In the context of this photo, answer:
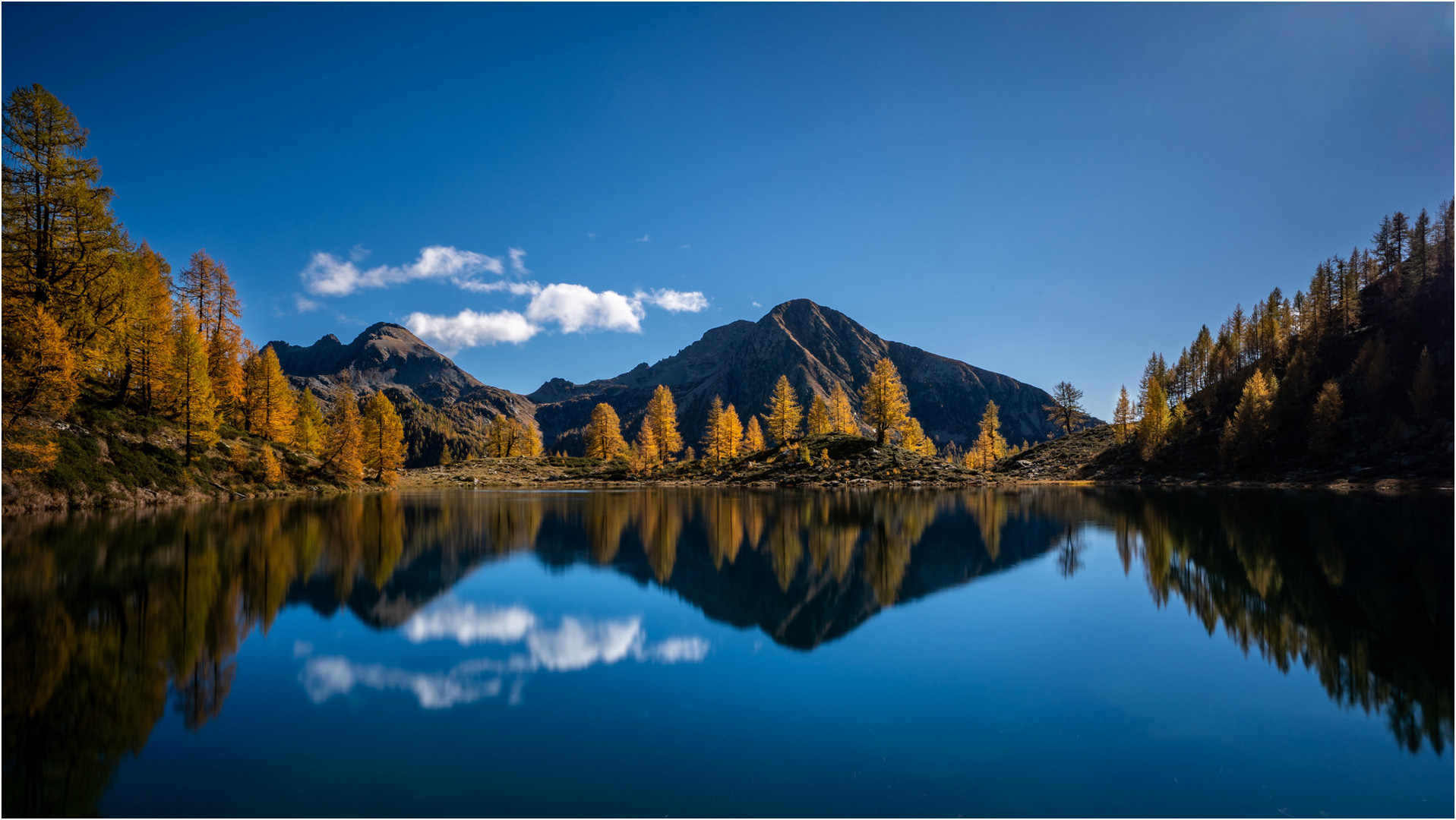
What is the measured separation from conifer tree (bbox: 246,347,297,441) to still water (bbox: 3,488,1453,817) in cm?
3910

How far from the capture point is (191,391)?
131ft

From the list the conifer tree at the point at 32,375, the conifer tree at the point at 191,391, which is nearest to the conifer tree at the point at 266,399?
the conifer tree at the point at 191,391

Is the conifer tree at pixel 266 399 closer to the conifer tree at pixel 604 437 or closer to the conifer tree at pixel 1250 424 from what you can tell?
the conifer tree at pixel 604 437

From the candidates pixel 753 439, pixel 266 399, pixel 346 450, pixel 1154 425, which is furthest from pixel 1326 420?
pixel 266 399

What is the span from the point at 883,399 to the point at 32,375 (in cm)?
7624

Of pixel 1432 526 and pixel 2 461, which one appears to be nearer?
pixel 1432 526

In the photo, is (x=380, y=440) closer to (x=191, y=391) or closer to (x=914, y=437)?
(x=191, y=391)

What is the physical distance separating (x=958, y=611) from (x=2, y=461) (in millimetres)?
40710

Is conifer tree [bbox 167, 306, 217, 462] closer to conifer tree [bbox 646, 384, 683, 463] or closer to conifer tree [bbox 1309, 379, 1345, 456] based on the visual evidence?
conifer tree [bbox 646, 384, 683, 463]

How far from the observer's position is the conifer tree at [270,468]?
46.8m

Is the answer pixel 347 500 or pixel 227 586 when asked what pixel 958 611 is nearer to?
pixel 227 586

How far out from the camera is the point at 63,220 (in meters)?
34.2

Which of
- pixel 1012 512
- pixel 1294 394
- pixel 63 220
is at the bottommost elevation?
pixel 1012 512

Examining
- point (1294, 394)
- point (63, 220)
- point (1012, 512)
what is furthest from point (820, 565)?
point (1294, 394)
